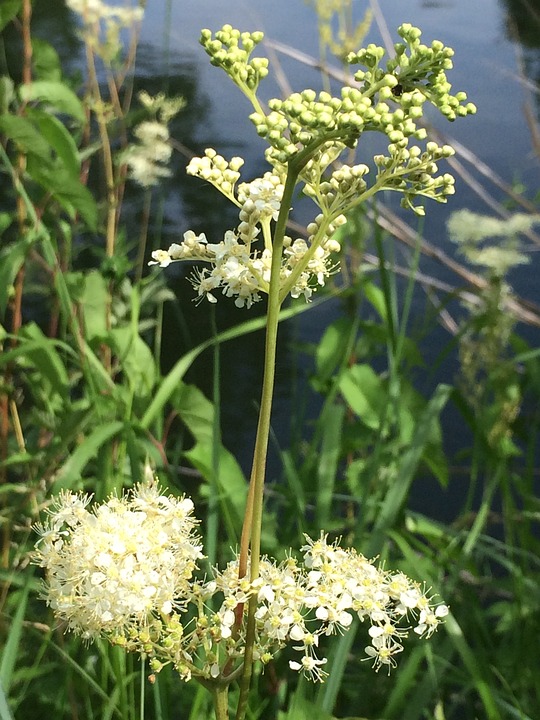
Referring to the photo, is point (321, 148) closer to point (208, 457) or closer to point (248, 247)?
point (248, 247)

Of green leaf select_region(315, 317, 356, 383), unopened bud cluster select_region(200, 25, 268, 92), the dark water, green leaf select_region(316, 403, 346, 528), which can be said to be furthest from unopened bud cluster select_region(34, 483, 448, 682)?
the dark water

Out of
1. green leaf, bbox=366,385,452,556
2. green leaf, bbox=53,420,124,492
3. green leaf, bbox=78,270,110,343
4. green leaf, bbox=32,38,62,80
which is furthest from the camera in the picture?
green leaf, bbox=78,270,110,343

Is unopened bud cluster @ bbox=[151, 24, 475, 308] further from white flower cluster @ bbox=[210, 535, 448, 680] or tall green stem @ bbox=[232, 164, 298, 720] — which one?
white flower cluster @ bbox=[210, 535, 448, 680]

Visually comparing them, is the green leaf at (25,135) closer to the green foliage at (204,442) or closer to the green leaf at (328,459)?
the green foliage at (204,442)

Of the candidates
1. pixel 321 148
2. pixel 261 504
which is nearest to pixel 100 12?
pixel 321 148

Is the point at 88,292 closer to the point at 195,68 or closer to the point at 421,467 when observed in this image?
the point at 421,467

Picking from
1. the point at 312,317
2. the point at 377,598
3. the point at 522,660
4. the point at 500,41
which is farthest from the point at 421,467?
the point at 500,41
